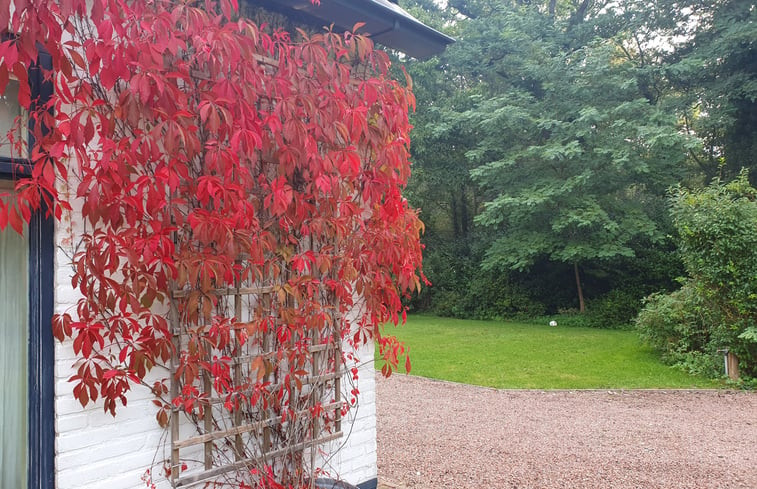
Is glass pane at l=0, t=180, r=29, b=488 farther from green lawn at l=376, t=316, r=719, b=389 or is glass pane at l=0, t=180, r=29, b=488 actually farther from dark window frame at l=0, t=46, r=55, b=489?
green lawn at l=376, t=316, r=719, b=389

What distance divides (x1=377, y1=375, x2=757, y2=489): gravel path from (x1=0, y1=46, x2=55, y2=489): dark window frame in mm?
2716

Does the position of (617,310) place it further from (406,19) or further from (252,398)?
(252,398)

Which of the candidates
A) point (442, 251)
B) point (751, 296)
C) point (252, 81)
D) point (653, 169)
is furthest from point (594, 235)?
point (252, 81)

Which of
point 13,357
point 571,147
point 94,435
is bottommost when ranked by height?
point 94,435

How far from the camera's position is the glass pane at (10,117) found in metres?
2.30

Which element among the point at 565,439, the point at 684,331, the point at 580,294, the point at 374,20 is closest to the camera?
the point at 374,20

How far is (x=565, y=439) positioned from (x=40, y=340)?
15.5 ft

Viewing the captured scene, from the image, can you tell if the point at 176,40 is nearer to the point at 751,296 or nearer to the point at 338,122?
the point at 338,122

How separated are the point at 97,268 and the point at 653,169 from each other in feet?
43.8

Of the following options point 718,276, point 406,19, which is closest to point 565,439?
point 718,276

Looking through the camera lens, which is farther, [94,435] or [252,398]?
[252,398]

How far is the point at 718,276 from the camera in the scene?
7.53 metres

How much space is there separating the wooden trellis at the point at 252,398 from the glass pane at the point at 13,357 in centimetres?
61

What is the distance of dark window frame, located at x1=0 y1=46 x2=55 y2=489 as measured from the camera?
2.35 meters
